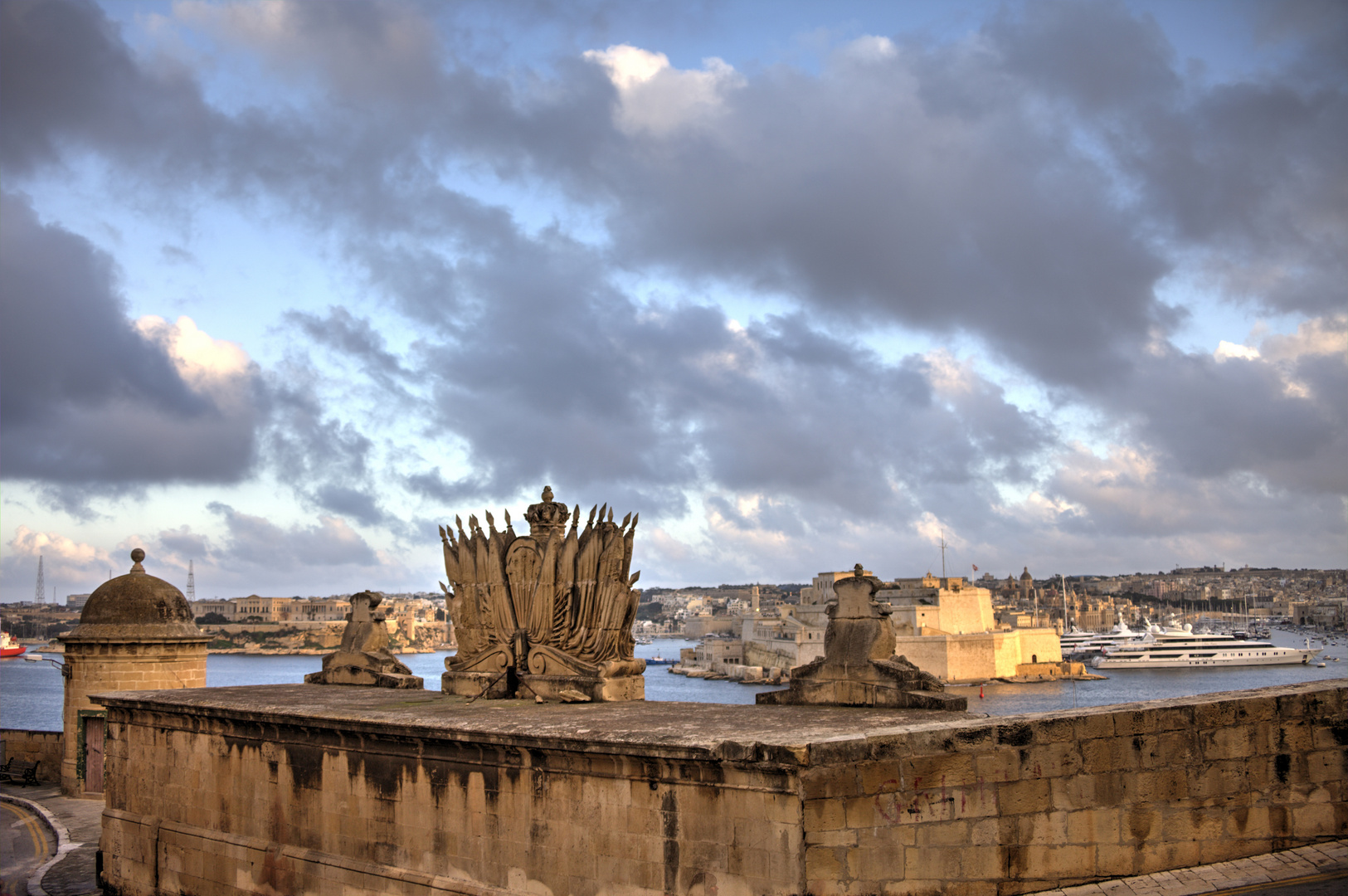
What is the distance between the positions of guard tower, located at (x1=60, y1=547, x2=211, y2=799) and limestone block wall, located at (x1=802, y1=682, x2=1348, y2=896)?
1755 cm

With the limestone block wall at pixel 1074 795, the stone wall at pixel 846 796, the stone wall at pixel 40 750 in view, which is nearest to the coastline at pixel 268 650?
the stone wall at pixel 40 750

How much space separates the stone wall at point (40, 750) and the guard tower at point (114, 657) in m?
1.87

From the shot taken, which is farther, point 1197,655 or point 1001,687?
point 1197,655

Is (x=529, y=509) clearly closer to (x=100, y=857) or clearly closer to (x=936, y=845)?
(x=936, y=845)

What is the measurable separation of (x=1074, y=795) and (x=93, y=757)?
2026cm

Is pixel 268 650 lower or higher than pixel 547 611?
lower

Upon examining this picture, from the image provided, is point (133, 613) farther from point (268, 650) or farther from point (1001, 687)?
point (268, 650)

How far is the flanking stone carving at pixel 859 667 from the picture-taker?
10.5 metres

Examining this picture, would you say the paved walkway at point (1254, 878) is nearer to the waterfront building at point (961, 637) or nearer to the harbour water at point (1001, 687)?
the harbour water at point (1001, 687)

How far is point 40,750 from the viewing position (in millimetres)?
23547

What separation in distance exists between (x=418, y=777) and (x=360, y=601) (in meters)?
6.34

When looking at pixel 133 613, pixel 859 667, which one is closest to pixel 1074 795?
pixel 859 667

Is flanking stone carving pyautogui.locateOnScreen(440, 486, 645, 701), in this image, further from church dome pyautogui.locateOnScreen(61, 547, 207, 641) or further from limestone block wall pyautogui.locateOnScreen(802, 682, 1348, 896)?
church dome pyautogui.locateOnScreen(61, 547, 207, 641)

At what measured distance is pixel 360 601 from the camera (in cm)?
1652
